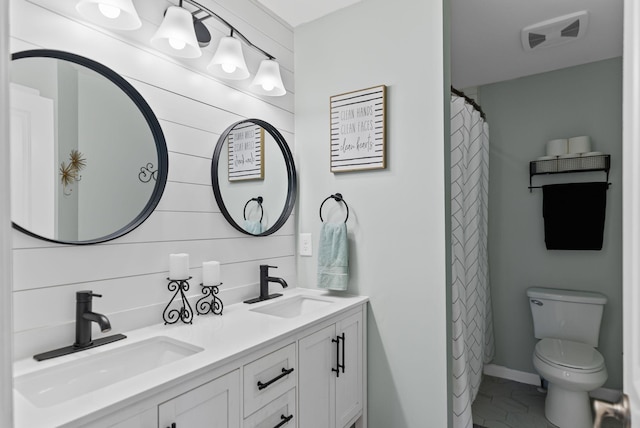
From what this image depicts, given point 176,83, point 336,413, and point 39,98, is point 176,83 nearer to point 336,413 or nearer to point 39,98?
point 39,98

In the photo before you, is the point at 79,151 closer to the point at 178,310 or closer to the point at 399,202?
the point at 178,310

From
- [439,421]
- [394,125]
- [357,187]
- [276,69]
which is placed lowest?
[439,421]

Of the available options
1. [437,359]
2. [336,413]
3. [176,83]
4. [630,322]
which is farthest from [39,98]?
[437,359]

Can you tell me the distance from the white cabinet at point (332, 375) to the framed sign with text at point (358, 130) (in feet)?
2.66

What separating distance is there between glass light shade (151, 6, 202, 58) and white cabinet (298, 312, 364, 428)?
1272mm

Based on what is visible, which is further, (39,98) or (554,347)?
(554,347)

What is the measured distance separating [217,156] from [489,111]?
253cm

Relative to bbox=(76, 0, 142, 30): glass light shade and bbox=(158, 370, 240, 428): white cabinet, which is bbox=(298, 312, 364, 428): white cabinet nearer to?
bbox=(158, 370, 240, 428): white cabinet

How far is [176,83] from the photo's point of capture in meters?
1.51

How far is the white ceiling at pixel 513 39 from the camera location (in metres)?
2.04

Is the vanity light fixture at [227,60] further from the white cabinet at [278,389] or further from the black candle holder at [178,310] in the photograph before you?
the white cabinet at [278,389]

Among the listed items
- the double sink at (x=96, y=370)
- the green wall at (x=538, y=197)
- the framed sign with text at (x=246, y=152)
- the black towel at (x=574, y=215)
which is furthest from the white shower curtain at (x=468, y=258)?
the double sink at (x=96, y=370)

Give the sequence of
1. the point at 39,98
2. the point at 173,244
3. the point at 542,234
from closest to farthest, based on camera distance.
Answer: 1. the point at 39,98
2. the point at 173,244
3. the point at 542,234

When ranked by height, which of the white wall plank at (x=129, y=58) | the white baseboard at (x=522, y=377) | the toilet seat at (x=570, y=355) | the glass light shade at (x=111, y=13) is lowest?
the white baseboard at (x=522, y=377)
